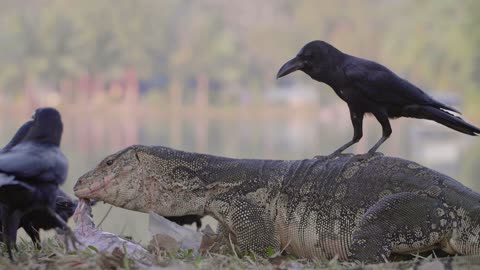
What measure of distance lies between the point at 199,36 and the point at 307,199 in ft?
159

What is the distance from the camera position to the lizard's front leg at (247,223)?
404 cm

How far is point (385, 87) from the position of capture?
3854 mm

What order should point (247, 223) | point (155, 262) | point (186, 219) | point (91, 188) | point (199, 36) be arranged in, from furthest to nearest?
point (199, 36) < point (186, 219) < point (91, 188) < point (247, 223) < point (155, 262)

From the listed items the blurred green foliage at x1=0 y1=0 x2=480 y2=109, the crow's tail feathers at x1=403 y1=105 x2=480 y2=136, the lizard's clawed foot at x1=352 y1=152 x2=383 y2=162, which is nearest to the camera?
the crow's tail feathers at x1=403 y1=105 x2=480 y2=136

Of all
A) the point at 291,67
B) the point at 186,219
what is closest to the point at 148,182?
the point at 186,219

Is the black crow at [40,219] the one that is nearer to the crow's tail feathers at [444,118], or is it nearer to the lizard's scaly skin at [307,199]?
the lizard's scaly skin at [307,199]

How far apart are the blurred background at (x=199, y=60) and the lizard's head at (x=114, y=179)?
114ft

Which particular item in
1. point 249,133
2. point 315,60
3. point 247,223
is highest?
point 315,60

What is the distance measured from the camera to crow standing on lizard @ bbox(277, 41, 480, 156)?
382 centimetres

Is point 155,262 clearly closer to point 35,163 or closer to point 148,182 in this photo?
point 35,163

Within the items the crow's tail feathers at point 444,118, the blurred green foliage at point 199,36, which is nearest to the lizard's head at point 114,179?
the crow's tail feathers at point 444,118

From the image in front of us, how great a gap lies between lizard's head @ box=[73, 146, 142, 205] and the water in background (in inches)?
726

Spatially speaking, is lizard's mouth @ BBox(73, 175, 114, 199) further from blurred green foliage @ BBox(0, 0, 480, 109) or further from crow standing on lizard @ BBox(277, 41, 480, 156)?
blurred green foliage @ BBox(0, 0, 480, 109)

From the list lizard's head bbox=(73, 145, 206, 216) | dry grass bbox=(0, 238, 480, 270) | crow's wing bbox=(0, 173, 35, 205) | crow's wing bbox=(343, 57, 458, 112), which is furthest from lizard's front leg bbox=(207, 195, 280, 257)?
crow's wing bbox=(0, 173, 35, 205)
